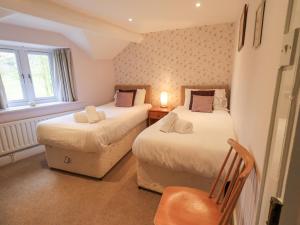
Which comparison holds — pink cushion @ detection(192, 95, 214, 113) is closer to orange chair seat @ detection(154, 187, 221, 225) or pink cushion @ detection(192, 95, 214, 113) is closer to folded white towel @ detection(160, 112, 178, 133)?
folded white towel @ detection(160, 112, 178, 133)

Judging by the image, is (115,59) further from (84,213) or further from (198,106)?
(84,213)

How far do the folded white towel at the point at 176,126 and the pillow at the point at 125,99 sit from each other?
170cm

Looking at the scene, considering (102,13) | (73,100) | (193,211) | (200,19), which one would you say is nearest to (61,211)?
(193,211)

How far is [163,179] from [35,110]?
249cm

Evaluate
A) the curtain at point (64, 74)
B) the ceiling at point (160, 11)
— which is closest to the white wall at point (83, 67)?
the curtain at point (64, 74)

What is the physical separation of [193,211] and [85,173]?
1.58m

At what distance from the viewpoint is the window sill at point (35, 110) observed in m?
2.56

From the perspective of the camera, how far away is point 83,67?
3543mm

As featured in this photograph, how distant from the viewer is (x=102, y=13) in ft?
7.92

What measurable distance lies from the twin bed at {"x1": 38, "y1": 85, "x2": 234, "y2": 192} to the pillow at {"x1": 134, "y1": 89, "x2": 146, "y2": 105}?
0.98m

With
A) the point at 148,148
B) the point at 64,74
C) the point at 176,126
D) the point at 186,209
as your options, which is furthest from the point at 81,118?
the point at 186,209

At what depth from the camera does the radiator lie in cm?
250

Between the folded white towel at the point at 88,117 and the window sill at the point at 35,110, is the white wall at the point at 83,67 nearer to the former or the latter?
the window sill at the point at 35,110

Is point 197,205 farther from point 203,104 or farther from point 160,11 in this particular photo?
point 160,11
